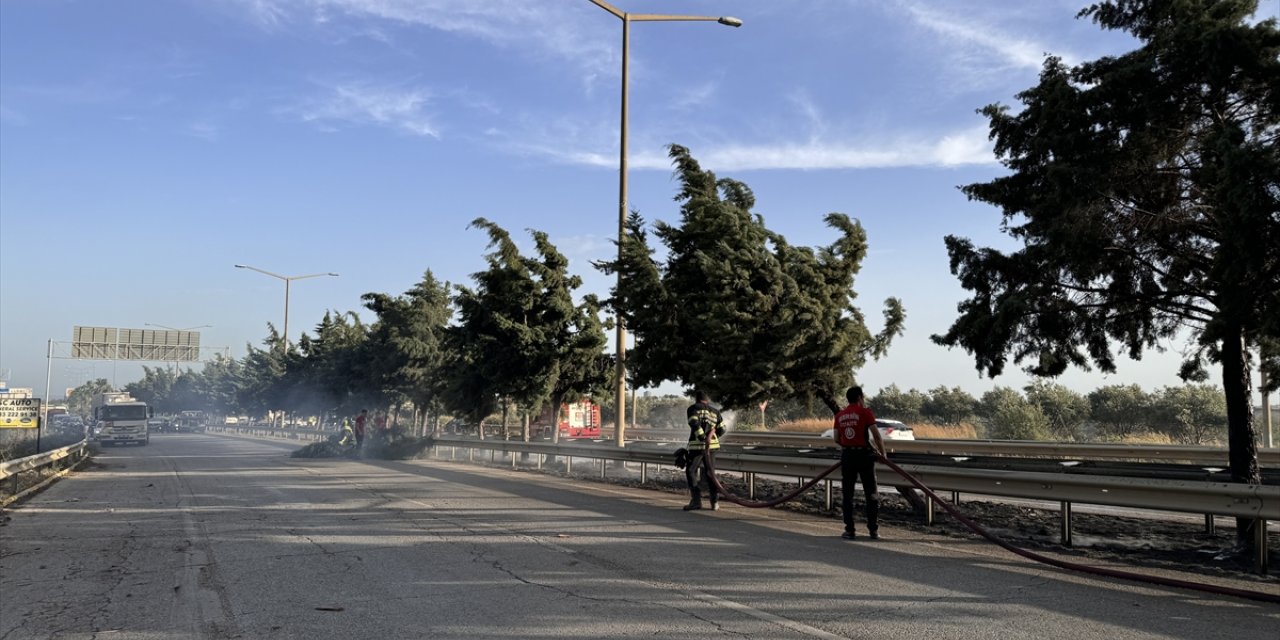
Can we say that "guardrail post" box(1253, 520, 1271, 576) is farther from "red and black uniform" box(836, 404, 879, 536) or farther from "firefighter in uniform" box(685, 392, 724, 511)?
"firefighter in uniform" box(685, 392, 724, 511)

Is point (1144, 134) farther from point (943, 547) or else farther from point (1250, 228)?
point (943, 547)

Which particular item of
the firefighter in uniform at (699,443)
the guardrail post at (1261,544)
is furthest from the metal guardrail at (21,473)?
the guardrail post at (1261,544)

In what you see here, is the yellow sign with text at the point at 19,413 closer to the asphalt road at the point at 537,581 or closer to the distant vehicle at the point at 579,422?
the asphalt road at the point at 537,581

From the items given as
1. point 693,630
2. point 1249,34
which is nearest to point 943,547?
point 693,630

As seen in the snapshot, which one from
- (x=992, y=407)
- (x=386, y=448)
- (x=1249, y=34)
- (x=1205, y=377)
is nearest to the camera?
(x=1249, y=34)

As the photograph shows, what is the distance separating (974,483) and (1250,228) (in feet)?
13.4

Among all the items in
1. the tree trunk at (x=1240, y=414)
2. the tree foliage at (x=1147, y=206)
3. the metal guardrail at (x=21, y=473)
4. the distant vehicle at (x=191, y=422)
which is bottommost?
the distant vehicle at (x=191, y=422)

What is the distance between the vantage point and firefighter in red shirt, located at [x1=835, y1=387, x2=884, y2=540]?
10000 millimetres

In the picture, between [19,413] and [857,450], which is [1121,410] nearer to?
[857,450]

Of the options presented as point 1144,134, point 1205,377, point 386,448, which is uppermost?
point 1144,134

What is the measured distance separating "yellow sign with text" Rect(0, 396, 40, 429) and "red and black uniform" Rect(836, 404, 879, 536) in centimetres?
2233

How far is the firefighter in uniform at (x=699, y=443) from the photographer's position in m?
12.8

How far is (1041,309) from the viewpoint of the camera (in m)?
9.89

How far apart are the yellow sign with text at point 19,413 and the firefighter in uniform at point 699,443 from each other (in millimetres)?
19457
